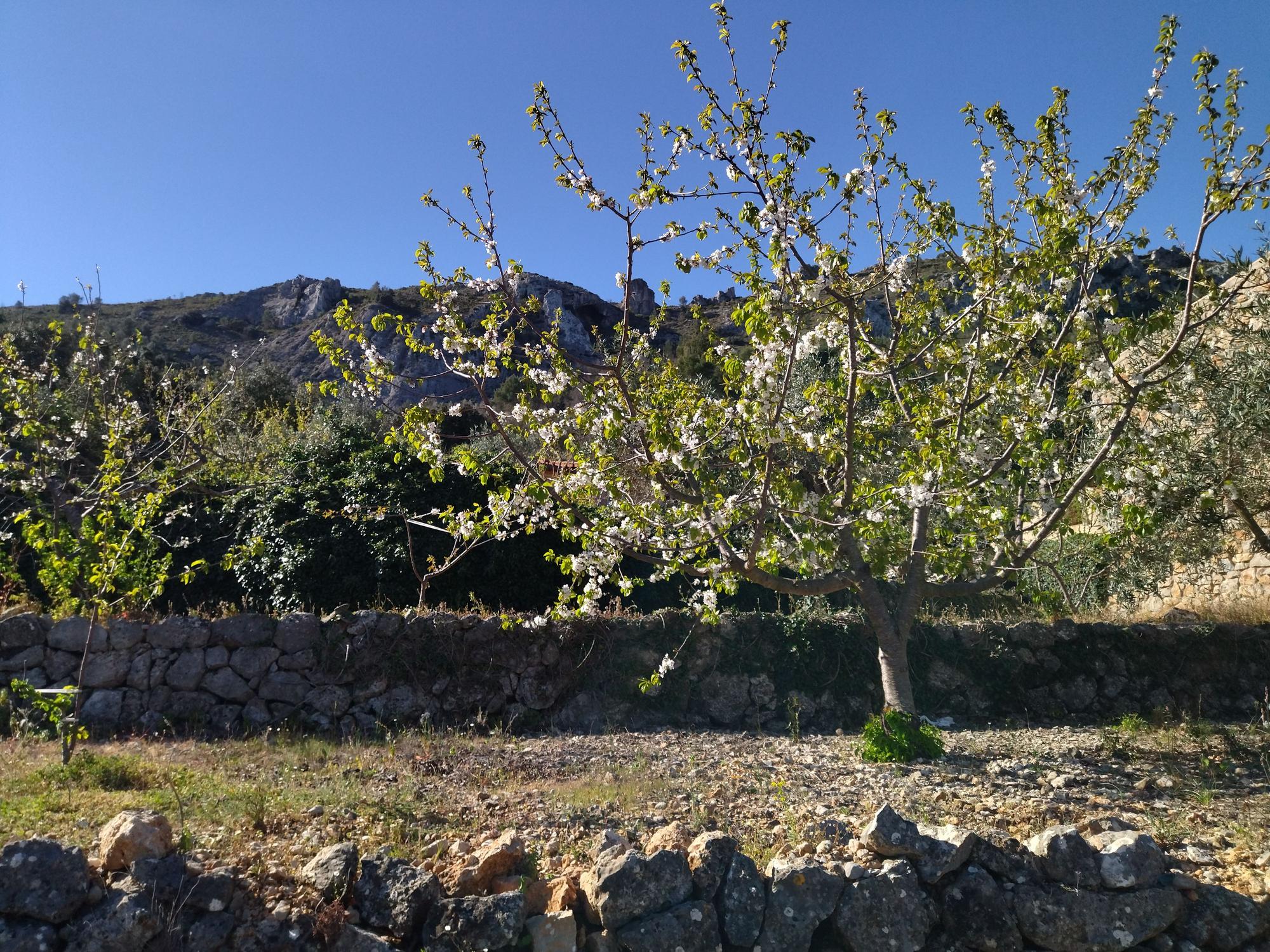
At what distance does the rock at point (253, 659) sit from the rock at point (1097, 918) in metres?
7.48

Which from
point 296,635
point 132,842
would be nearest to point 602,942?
point 132,842

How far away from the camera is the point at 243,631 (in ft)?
28.6

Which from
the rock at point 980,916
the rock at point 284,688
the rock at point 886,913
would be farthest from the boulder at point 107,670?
the rock at point 980,916

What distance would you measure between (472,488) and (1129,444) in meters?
8.39

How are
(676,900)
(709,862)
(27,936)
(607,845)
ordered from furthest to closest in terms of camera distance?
(607,845) < (709,862) < (676,900) < (27,936)

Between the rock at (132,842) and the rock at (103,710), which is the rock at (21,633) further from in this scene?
the rock at (132,842)

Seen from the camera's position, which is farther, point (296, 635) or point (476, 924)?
point (296, 635)

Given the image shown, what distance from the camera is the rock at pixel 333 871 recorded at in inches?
143

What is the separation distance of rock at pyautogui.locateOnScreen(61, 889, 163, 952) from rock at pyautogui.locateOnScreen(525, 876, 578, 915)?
1517mm

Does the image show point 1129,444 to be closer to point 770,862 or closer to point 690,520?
point 690,520

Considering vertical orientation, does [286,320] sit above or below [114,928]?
above

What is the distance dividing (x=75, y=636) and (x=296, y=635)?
7.86 feet

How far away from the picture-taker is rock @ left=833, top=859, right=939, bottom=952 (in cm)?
361

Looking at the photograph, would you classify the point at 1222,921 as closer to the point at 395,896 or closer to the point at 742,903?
the point at 742,903
